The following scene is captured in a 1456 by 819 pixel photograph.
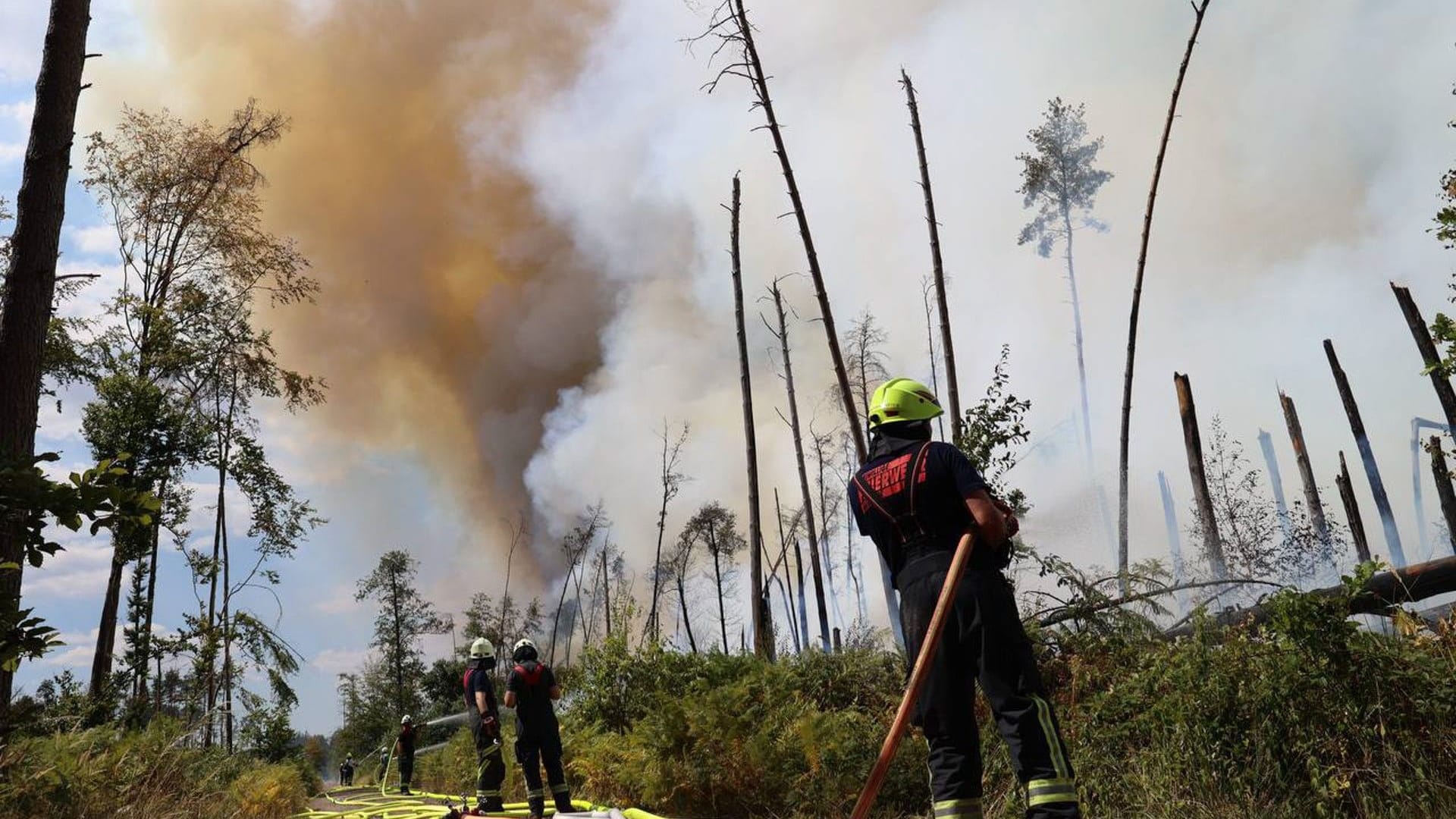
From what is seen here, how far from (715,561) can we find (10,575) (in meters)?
40.9

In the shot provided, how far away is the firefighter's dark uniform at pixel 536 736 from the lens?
8.80 m

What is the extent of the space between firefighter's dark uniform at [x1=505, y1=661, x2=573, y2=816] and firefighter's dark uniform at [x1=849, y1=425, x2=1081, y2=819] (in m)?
5.77

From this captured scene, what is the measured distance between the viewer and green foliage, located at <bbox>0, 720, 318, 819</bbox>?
626cm

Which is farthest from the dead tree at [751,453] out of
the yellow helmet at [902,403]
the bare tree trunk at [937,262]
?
the yellow helmet at [902,403]

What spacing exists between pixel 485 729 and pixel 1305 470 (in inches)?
866

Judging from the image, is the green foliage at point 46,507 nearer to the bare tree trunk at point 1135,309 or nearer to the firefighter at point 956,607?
the firefighter at point 956,607

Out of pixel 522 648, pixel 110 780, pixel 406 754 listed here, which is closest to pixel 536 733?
pixel 522 648

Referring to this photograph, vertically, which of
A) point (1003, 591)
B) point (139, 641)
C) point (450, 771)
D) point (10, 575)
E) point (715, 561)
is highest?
point (715, 561)

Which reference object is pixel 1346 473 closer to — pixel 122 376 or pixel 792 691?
pixel 792 691

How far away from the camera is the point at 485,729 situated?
9797 millimetres

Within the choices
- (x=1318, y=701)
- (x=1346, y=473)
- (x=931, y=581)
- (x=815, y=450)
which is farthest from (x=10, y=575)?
(x=815, y=450)

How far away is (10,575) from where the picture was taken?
483 cm

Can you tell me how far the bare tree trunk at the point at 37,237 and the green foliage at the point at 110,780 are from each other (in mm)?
1321

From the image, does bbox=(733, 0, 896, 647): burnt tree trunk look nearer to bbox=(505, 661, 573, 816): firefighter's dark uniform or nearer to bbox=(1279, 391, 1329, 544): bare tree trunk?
bbox=(505, 661, 573, 816): firefighter's dark uniform
